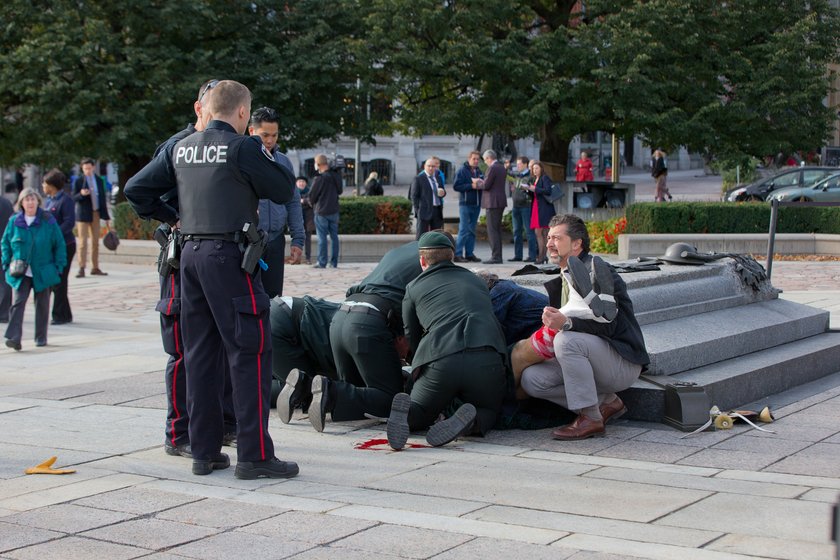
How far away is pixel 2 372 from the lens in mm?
10062

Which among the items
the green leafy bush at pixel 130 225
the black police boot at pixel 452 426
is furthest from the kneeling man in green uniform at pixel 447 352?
the green leafy bush at pixel 130 225

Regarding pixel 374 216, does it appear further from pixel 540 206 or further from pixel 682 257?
pixel 682 257

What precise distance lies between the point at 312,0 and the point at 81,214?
11296 millimetres

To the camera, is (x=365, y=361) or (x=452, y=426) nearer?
(x=452, y=426)

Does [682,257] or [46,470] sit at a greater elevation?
[682,257]

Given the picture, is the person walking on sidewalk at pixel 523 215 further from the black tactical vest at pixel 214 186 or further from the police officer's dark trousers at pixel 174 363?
the black tactical vest at pixel 214 186

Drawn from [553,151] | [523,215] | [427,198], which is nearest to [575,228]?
[427,198]

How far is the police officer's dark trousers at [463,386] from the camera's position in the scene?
22.9 feet

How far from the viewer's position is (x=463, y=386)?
7.03 meters

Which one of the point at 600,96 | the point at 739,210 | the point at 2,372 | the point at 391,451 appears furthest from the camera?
the point at 600,96

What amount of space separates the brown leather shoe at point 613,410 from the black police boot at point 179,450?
7.67ft

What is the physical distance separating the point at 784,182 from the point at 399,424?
89.6ft

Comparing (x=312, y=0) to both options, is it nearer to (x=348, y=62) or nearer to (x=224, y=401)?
(x=348, y=62)

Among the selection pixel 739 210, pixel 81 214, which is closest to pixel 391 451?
pixel 81 214
